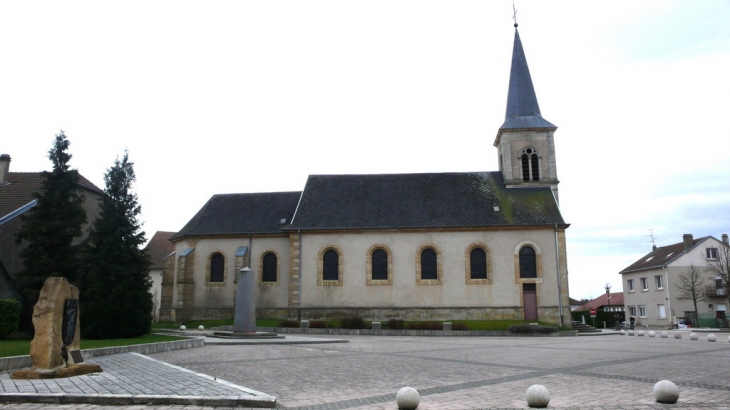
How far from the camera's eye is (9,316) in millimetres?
19406

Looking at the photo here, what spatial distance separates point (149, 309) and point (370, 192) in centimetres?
1951

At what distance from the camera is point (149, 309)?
22000 millimetres

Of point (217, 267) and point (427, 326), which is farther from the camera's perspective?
point (217, 267)

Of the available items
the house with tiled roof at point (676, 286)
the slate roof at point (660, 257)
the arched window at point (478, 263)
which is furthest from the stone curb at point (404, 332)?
the slate roof at point (660, 257)

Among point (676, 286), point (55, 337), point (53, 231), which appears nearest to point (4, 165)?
point (53, 231)

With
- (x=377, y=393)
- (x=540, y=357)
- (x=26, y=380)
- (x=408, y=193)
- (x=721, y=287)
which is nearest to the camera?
(x=377, y=393)

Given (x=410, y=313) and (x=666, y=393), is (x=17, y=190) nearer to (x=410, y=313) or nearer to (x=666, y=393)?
(x=410, y=313)

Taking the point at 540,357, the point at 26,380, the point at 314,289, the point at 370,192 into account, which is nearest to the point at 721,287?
the point at 370,192

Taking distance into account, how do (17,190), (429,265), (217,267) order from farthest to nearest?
(217,267), (429,265), (17,190)

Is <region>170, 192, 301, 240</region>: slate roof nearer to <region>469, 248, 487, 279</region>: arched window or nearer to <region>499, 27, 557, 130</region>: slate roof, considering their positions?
<region>469, 248, 487, 279</region>: arched window

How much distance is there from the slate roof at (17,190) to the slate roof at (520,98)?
27.6 m

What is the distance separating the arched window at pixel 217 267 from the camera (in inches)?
1457

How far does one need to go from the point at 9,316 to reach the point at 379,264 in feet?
69.3

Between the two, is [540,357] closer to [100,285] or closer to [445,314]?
[100,285]
